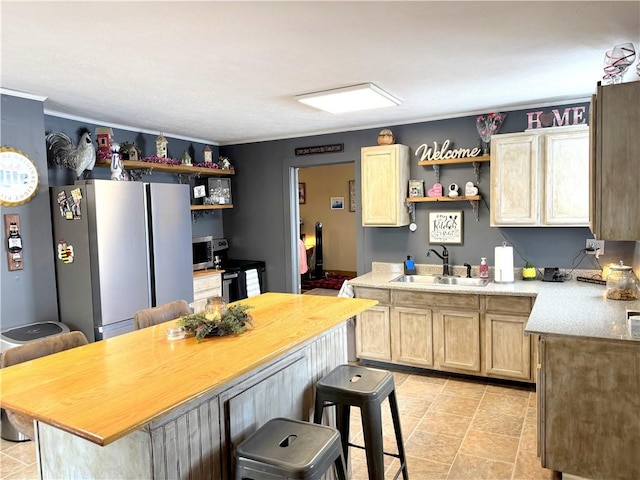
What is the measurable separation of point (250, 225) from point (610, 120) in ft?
13.4

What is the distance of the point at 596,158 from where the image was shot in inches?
98.0

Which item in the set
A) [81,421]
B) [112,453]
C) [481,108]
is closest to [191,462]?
[112,453]

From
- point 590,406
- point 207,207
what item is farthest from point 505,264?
point 207,207

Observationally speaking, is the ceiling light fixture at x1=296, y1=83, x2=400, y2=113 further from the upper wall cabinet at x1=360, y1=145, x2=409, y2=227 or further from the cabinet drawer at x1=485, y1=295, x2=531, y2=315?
the cabinet drawer at x1=485, y1=295, x2=531, y2=315

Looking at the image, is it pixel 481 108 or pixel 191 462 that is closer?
pixel 191 462

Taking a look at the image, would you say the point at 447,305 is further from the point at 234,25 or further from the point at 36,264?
the point at 36,264

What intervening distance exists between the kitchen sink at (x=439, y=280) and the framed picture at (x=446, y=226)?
355 millimetres

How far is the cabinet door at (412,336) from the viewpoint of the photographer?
399 cm

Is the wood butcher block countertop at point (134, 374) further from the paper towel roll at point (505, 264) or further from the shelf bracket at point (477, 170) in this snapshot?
the shelf bracket at point (477, 170)

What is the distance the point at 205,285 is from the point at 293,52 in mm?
2889

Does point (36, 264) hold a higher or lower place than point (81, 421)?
higher

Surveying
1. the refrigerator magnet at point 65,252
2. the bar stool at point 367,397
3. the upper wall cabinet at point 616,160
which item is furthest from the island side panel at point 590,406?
the refrigerator magnet at point 65,252

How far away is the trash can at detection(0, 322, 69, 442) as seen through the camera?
3.04 m

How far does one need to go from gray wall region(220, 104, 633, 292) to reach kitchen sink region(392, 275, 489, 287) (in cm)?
20
